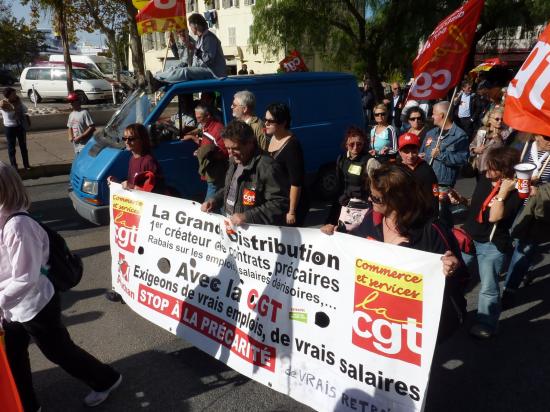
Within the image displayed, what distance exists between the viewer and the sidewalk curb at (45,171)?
367 inches

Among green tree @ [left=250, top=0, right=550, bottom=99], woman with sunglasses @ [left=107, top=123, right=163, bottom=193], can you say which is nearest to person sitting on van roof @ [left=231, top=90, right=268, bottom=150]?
woman with sunglasses @ [left=107, top=123, right=163, bottom=193]

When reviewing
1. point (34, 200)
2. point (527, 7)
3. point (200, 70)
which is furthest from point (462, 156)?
point (527, 7)

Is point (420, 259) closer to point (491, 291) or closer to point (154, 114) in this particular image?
point (491, 291)

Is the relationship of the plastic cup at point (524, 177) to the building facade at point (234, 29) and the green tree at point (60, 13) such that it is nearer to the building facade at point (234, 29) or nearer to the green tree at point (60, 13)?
the green tree at point (60, 13)

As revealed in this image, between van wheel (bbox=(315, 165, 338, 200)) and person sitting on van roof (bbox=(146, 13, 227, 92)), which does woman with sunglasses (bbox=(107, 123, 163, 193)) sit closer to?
person sitting on van roof (bbox=(146, 13, 227, 92))

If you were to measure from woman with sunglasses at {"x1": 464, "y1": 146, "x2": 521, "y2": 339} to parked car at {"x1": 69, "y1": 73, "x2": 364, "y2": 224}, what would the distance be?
382 cm

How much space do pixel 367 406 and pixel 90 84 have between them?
997 inches

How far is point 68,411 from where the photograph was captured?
3.04 metres

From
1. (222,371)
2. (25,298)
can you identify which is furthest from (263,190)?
(25,298)

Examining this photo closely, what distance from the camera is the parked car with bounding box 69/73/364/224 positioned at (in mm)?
5941

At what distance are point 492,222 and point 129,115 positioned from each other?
4915 mm

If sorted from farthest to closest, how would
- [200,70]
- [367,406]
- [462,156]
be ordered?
1. [200,70]
2. [462,156]
3. [367,406]

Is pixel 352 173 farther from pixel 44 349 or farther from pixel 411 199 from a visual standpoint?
pixel 44 349

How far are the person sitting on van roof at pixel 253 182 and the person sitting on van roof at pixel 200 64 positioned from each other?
3.26m
